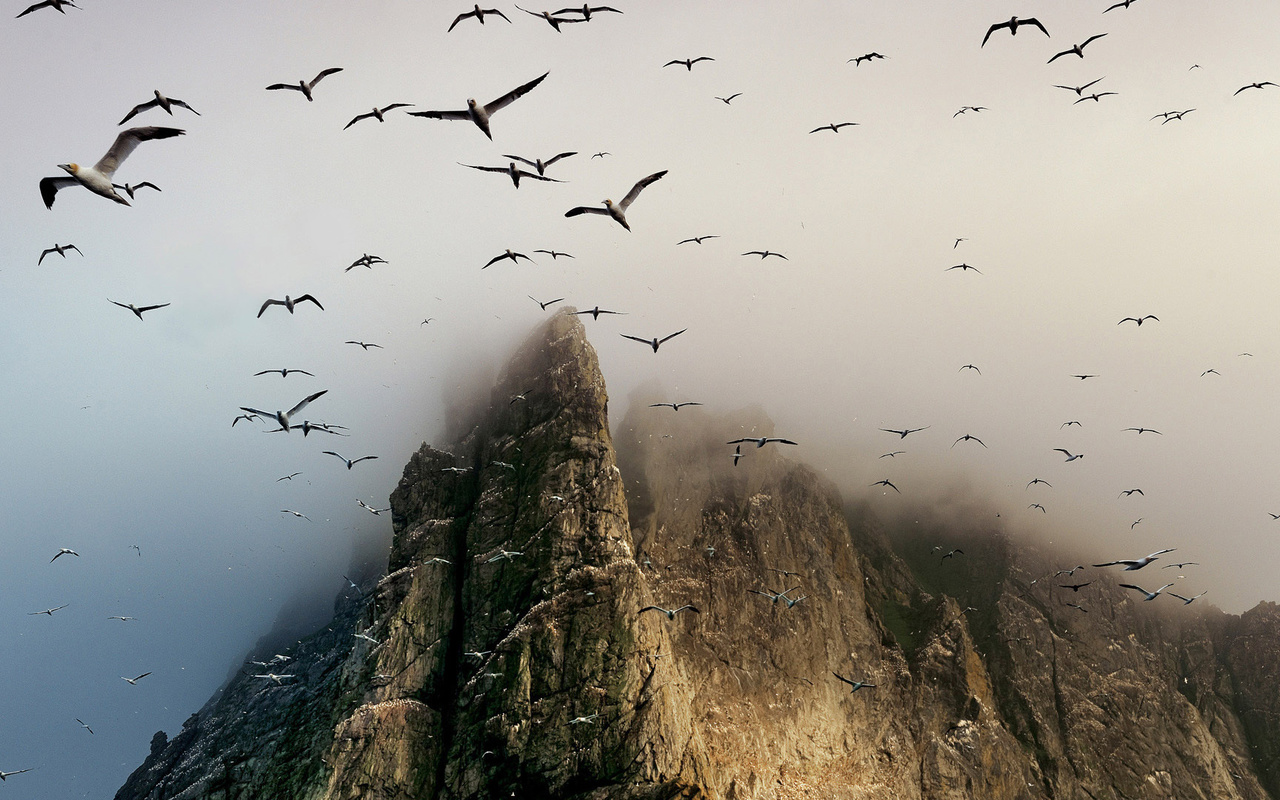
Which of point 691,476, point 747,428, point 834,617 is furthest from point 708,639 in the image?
point 747,428

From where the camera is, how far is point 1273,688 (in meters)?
74.9

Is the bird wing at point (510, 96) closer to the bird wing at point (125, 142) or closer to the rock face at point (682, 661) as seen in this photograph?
the bird wing at point (125, 142)

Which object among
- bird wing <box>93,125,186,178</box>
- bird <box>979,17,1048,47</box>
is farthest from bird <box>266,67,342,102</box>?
bird <box>979,17,1048,47</box>

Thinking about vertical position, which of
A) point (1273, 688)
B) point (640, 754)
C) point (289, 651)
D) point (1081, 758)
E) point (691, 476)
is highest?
point (691, 476)

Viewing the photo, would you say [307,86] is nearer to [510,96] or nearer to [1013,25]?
[510,96]

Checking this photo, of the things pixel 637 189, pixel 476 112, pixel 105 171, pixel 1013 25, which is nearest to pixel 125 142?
pixel 105 171

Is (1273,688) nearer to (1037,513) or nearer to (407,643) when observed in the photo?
(1037,513)

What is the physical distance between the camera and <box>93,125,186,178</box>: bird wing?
13406 mm

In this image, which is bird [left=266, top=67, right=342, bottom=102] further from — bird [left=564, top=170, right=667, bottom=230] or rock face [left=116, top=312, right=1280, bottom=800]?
rock face [left=116, top=312, right=1280, bottom=800]

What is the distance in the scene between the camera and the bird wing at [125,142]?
13406 millimetres

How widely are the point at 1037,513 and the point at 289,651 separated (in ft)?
446

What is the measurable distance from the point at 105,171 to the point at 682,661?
55.6 metres

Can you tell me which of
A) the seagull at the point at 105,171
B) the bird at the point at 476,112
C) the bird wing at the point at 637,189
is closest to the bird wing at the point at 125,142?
the seagull at the point at 105,171

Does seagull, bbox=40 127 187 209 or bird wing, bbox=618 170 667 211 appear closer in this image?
seagull, bbox=40 127 187 209
